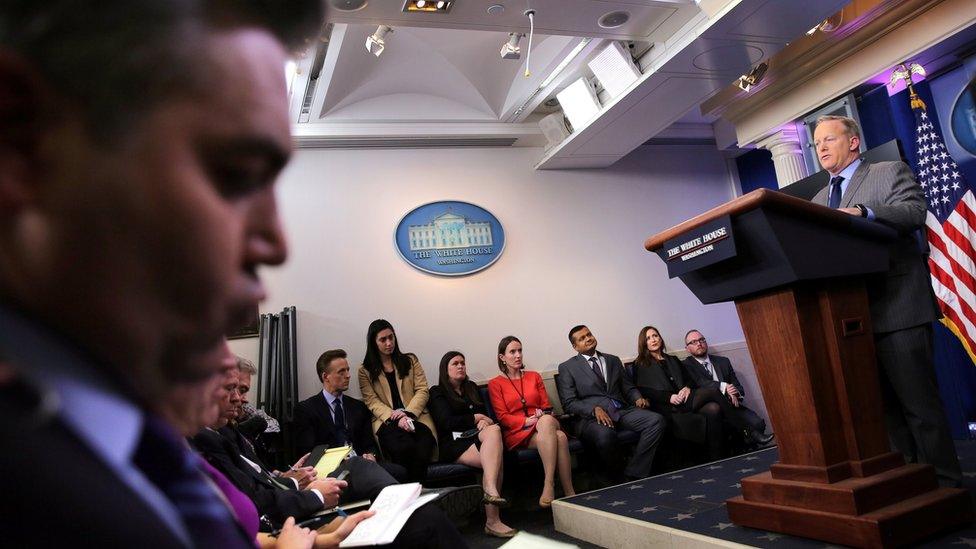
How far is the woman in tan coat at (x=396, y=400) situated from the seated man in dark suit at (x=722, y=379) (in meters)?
Result: 2.32

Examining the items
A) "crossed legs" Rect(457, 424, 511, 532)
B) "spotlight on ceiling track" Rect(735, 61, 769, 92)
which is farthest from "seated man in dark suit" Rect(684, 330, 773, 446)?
"spotlight on ceiling track" Rect(735, 61, 769, 92)

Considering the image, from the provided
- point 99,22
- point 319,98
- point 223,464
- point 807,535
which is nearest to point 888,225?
point 807,535

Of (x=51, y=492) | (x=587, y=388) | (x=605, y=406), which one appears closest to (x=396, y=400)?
(x=587, y=388)

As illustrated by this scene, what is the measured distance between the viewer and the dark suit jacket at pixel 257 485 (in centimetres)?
174

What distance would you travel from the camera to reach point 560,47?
193 inches

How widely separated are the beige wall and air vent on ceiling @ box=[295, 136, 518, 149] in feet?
0.21

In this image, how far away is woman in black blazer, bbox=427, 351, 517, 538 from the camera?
3948mm

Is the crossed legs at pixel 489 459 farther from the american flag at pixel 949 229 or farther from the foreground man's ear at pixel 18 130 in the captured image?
the foreground man's ear at pixel 18 130

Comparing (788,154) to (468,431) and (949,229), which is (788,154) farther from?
(468,431)

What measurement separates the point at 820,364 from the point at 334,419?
10.3 ft

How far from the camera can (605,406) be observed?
491cm

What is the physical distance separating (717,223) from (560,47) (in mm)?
3357

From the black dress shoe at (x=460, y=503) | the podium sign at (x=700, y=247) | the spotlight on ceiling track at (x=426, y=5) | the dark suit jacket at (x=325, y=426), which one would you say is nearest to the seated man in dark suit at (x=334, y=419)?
the dark suit jacket at (x=325, y=426)

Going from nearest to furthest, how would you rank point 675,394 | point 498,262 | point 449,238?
1. point 675,394
2. point 449,238
3. point 498,262
